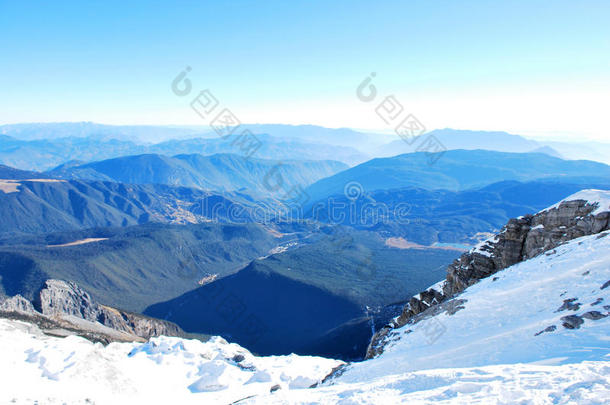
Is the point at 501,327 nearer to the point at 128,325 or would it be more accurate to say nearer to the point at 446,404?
the point at 446,404

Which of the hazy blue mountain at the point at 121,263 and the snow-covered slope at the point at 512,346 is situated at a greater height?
the snow-covered slope at the point at 512,346

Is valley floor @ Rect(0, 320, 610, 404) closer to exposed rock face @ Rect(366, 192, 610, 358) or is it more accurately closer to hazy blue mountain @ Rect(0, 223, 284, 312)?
exposed rock face @ Rect(366, 192, 610, 358)

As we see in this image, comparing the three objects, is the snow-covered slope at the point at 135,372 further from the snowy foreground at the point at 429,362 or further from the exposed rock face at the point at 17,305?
the exposed rock face at the point at 17,305

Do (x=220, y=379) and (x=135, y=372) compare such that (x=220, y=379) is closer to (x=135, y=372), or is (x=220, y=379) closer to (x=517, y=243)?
(x=135, y=372)

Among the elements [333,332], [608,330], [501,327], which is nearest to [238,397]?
[501,327]

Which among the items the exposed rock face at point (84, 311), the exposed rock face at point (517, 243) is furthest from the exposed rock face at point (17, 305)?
the exposed rock face at point (517, 243)

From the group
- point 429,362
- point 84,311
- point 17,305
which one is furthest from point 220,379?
point 84,311

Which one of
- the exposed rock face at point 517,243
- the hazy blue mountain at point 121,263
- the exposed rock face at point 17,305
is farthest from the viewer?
the hazy blue mountain at point 121,263
